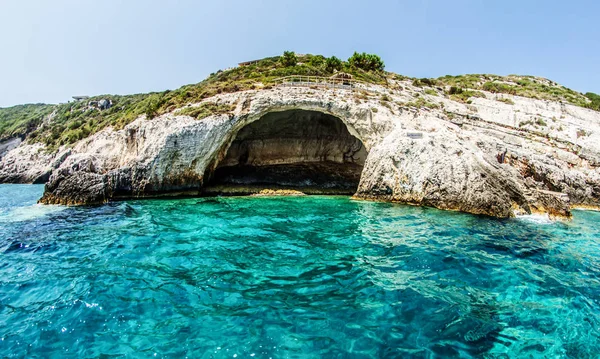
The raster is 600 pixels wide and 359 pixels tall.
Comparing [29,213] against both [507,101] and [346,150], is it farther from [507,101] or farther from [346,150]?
[507,101]

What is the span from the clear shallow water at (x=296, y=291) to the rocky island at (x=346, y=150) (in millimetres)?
5948

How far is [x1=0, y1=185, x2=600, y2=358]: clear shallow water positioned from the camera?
4.57 meters

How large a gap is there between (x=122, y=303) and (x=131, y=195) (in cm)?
1646

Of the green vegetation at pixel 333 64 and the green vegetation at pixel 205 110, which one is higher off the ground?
the green vegetation at pixel 333 64

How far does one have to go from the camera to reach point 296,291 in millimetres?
6223

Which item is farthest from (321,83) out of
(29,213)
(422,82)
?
(422,82)

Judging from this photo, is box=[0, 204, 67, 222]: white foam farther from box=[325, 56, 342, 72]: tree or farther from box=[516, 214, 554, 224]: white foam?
box=[325, 56, 342, 72]: tree

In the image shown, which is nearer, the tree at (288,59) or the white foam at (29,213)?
the white foam at (29,213)

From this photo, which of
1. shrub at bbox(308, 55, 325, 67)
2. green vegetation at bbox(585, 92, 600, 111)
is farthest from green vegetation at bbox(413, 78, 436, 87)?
green vegetation at bbox(585, 92, 600, 111)

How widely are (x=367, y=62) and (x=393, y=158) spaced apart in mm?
26065

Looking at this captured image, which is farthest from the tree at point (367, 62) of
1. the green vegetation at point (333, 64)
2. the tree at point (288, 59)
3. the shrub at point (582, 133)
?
the shrub at point (582, 133)

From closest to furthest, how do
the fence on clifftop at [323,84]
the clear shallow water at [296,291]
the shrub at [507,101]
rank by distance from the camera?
the clear shallow water at [296,291] → the fence on clifftop at [323,84] → the shrub at [507,101]

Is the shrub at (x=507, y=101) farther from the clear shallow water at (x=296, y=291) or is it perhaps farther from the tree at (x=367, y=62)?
the clear shallow water at (x=296, y=291)

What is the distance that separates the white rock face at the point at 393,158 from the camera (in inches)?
654
